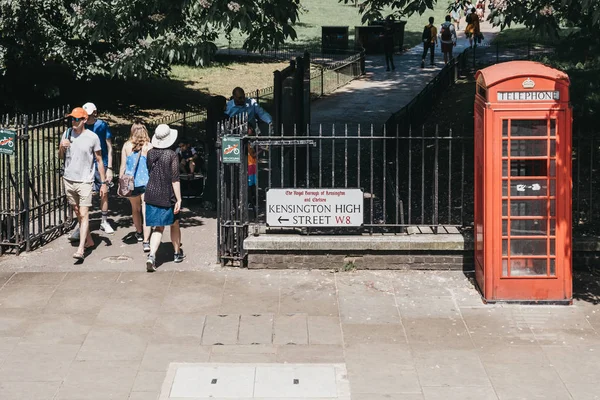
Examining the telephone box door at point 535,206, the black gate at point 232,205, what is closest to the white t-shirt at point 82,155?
the black gate at point 232,205

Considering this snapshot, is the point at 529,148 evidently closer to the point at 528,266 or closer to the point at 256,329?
the point at 528,266

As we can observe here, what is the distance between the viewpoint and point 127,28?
13906 millimetres

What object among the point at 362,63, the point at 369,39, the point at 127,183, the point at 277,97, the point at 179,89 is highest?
the point at 369,39

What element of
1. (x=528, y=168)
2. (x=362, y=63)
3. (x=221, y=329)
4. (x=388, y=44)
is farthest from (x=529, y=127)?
(x=362, y=63)

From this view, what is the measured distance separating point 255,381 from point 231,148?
363 cm

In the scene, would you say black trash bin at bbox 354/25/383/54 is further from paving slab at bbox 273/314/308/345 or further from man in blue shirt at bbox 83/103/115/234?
paving slab at bbox 273/314/308/345

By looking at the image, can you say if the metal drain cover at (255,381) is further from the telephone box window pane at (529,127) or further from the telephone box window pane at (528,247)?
the telephone box window pane at (529,127)

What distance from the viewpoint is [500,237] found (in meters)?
10.6

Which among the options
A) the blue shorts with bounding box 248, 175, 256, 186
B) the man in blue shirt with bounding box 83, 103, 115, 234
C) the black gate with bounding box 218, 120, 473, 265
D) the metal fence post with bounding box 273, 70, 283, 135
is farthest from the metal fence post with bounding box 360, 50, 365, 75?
the man in blue shirt with bounding box 83, 103, 115, 234

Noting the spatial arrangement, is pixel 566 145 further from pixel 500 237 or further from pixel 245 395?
pixel 245 395

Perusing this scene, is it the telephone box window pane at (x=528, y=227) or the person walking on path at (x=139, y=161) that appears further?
the person walking on path at (x=139, y=161)

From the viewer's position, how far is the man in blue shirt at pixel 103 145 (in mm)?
12984

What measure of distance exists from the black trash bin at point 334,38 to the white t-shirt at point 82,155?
23.0 m

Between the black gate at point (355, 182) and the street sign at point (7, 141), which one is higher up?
the street sign at point (7, 141)
